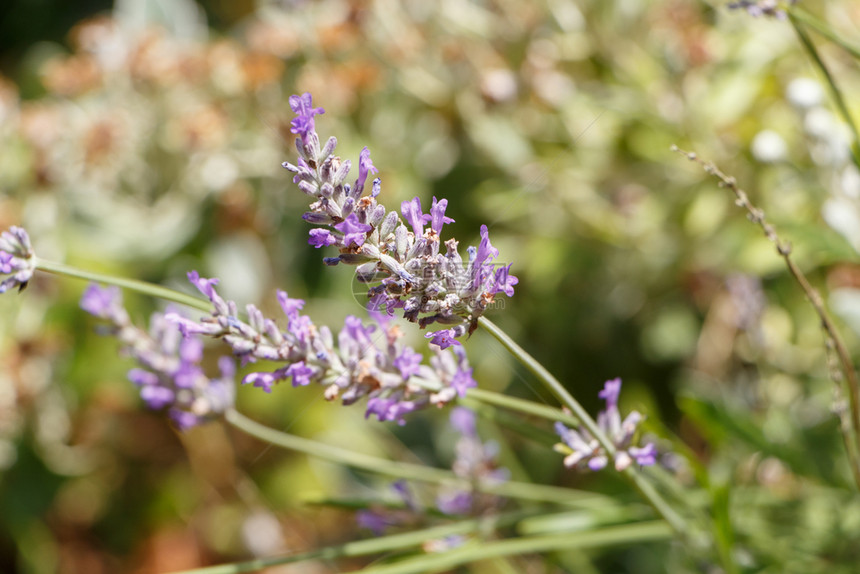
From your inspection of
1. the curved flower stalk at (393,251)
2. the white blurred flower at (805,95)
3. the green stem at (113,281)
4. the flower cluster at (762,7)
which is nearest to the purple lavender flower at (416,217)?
the curved flower stalk at (393,251)

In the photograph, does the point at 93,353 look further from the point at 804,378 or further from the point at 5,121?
the point at 804,378

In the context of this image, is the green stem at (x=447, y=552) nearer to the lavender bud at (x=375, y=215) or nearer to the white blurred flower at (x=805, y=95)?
the lavender bud at (x=375, y=215)

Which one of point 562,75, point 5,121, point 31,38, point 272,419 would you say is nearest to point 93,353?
point 272,419

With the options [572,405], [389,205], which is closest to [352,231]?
[572,405]

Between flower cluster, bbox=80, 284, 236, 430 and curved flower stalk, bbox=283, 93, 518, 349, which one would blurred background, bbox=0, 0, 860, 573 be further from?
curved flower stalk, bbox=283, 93, 518, 349

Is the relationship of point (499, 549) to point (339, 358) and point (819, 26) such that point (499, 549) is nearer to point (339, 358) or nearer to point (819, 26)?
point (339, 358)

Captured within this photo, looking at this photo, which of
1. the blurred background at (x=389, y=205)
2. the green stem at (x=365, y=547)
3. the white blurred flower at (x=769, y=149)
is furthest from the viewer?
the blurred background at (x=389, y=205)
